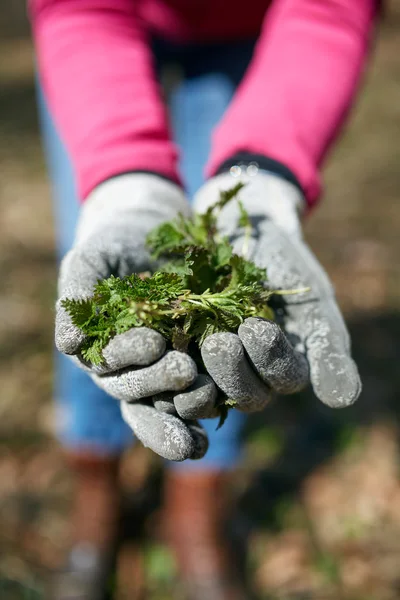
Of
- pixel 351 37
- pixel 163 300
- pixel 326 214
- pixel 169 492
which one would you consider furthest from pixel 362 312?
pixel 163 300

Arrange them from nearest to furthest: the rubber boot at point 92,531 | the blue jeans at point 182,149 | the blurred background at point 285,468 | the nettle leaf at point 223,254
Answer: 1. the nettle leaf at point 223,254
2. the blue jeans at point 182,149
3. the rubber boot at point 92,531
4. the blurred background at point 285,468

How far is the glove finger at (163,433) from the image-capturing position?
62.4 inches

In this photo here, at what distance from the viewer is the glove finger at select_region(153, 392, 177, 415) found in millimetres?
1690

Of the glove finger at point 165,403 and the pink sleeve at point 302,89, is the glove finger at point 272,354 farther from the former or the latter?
the pink sleeve at point 302,89

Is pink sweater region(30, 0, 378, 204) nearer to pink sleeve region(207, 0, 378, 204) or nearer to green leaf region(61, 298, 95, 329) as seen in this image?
pink sleeve region(207, 0, 378, 204)

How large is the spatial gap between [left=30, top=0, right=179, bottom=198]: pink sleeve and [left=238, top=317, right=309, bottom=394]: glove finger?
99 centimetres

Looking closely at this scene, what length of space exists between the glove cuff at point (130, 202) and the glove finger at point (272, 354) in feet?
2.29

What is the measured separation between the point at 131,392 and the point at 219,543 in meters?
2.15

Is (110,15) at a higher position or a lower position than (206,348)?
higher

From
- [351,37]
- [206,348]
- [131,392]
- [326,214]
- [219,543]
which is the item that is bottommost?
[219,543]

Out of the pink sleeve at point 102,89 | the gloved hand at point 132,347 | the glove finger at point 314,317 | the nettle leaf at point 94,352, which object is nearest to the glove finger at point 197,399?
the gloved hand at point 132,347

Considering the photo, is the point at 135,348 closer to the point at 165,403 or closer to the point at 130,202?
the point at 165,403

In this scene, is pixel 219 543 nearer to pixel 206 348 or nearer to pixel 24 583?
pixel 24 583

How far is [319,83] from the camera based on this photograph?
252cm
